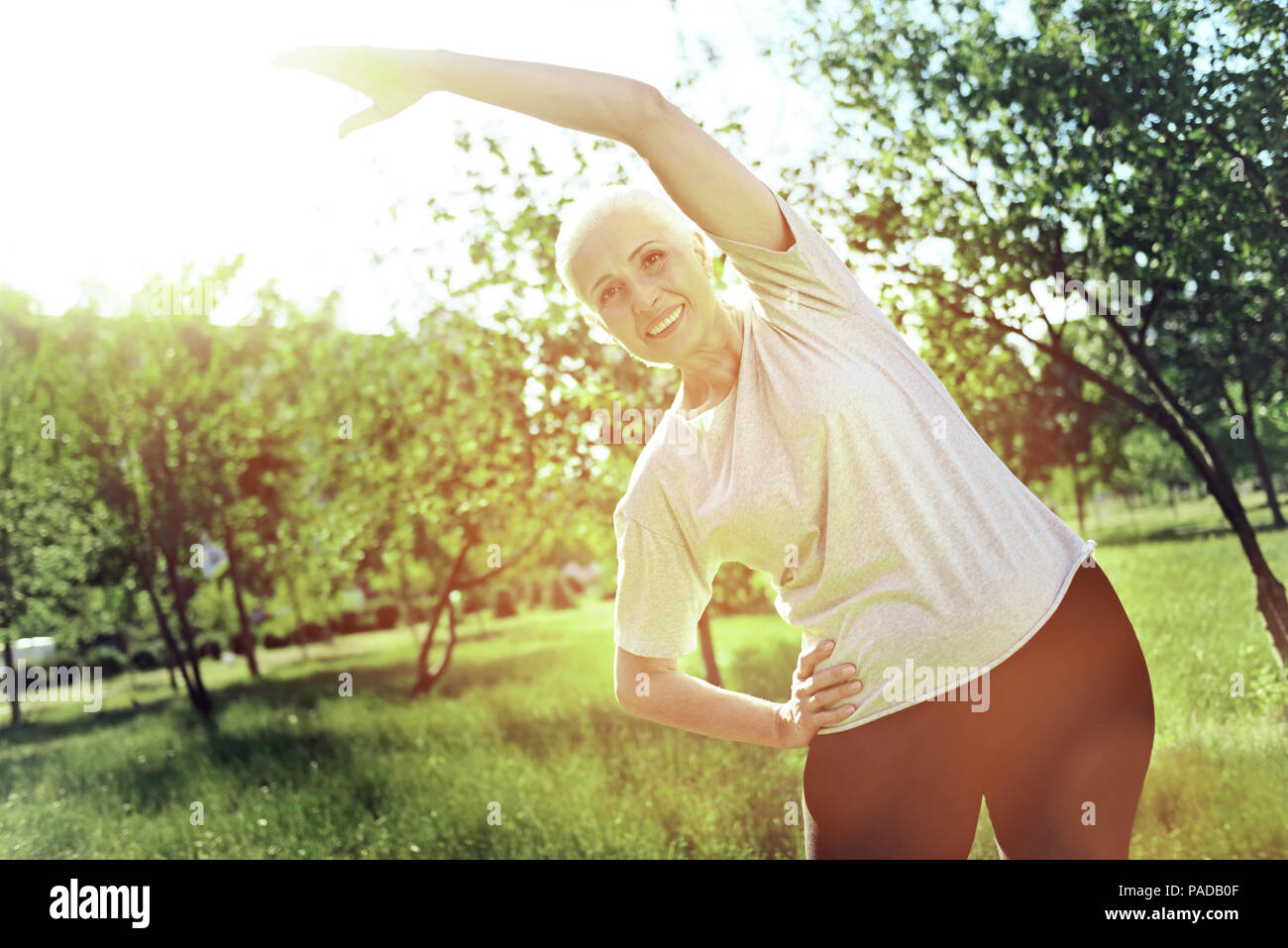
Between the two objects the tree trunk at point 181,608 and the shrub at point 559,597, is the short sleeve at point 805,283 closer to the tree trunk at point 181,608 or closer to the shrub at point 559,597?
the tree trunk at point 181,608

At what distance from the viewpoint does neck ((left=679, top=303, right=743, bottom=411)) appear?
5.75 ft

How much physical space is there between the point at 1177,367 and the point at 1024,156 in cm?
167

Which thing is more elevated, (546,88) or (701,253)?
(546,88)

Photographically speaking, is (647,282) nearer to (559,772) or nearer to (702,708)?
(702,708)

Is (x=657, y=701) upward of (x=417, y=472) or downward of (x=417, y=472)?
downward

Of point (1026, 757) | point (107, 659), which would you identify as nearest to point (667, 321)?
point (1026, 757)

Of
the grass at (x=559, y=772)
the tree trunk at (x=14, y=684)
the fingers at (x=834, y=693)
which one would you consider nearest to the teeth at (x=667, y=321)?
the fingers at (x=834, y=693)

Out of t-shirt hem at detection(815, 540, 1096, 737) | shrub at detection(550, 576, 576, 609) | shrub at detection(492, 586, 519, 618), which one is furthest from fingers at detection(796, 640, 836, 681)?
shrub at detection(550, 576, 576, 609)

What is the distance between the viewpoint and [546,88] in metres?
1.43

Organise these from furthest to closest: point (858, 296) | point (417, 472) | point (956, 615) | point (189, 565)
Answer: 1. point (189, 565)
2. point (417, 472)
3. point (858, 296)
4. point (956, 615)

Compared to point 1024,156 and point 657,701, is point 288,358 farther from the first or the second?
point 657,701

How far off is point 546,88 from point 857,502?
75cm
